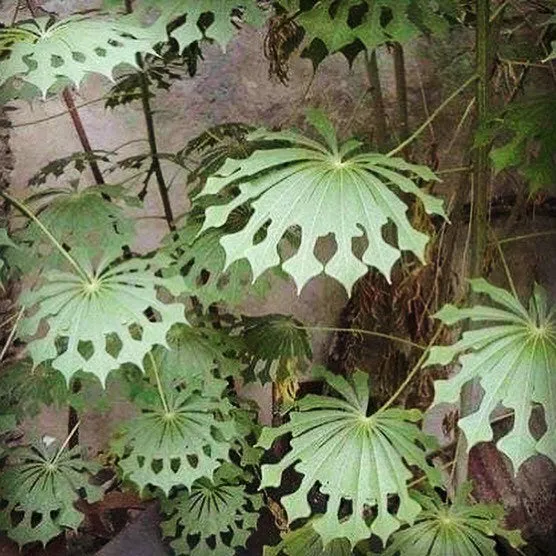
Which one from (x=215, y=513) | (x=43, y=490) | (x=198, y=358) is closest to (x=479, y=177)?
(x=198, y=358)

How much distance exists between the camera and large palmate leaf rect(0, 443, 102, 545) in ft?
4.94

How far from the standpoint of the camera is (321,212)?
42.2 inches

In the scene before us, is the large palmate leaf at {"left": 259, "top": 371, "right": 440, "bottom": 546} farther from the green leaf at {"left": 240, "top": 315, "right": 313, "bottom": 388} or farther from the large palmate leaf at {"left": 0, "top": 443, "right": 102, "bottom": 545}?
the large palmate leaf at {"left": 0, "top": 443, "right": 102, "bottom": 545}

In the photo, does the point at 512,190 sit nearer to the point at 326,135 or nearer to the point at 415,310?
the point at 415,310

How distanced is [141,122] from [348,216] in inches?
43.1

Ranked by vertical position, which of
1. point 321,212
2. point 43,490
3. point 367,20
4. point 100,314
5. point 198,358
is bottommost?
point 43,490

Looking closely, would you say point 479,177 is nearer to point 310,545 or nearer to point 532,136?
point 532,136

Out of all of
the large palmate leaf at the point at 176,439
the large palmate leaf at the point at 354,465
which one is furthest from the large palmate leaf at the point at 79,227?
the large palmate leaf at the point at 354,465

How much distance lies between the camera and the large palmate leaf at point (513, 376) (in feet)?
3.64

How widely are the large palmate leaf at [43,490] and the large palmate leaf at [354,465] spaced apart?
41 centimetres

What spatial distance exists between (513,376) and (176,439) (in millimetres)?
551

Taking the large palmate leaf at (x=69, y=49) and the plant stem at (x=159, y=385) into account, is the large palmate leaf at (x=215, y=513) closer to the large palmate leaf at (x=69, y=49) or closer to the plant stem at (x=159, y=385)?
the plant stem at (x=159, y=385)

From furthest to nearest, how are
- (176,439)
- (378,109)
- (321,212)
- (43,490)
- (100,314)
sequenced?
(378,109) < (43,490) < (176,439) < (100,314) < (321,212)

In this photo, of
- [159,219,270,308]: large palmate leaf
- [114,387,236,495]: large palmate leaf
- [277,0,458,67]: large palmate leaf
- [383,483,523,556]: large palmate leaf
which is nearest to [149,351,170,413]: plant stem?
[114,387,236,495]: large palmate leaf
